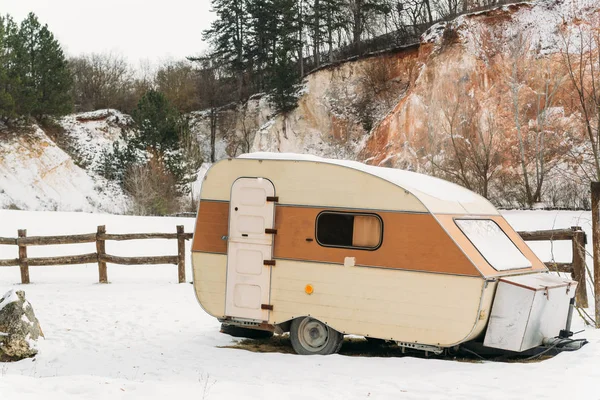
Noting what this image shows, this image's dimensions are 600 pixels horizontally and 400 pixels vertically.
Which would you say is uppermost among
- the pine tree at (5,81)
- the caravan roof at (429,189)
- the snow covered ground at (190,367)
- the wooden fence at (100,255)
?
the pine tree at (5,81)

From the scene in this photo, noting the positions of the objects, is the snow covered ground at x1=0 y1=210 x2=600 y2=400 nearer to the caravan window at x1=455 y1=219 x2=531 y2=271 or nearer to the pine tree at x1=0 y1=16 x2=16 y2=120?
the caravan window at x1=455 y1=219 x2=531 y2=271

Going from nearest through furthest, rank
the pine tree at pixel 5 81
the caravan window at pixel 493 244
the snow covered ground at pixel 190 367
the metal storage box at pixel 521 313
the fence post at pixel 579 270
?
1. the snow covered ground at pixel 190 367
2. the metal storage box at pixel 521 313
3. the caravan window at pixel 493 244
4. the fence post at pixel 579 270
5. the pine tree at pixel 5 81

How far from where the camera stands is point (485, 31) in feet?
101

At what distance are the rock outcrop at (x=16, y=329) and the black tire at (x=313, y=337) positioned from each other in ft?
11.7

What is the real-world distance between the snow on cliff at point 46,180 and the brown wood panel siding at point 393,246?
99.9 feet

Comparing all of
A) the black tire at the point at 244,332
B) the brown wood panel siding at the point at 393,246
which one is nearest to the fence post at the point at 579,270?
the brown wood panel siding at the point at 393,246

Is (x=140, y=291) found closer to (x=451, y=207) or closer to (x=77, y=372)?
(x=77, y=372)

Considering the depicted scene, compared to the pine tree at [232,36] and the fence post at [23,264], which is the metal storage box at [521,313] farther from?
the pine tree at [232,36]

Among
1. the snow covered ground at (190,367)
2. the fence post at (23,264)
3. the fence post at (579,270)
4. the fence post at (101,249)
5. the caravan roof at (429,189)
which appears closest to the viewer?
the snow covered ground at (190,367)

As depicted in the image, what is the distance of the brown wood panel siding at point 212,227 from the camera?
9.19 metres

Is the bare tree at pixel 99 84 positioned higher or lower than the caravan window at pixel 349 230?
higher

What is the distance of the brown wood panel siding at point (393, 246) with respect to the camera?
7.73 m

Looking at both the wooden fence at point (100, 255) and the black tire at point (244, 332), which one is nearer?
the black tire at point (244, 332)

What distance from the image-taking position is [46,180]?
39250mm
